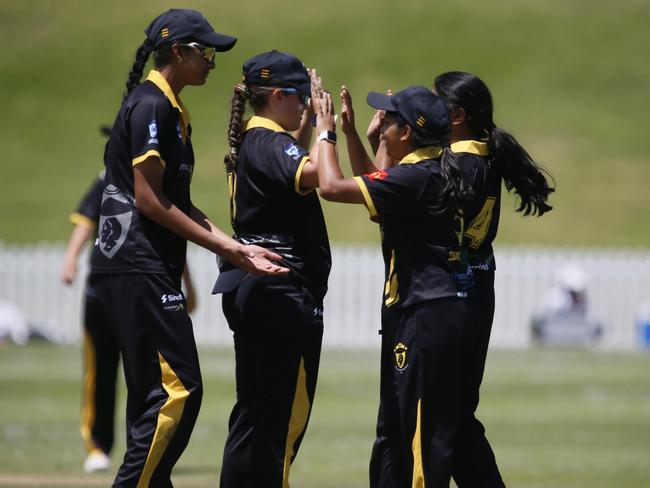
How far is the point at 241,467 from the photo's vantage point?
20.3 feet

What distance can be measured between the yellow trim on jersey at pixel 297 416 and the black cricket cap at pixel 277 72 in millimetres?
1345

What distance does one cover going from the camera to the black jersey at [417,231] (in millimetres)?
5906

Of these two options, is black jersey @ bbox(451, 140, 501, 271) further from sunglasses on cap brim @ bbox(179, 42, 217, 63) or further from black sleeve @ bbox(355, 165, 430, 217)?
sunglasses on cap brim @ bbox(179, 42, 217, 63)

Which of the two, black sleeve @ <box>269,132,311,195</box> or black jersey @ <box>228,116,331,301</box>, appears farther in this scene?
black jersey @ <box>228,116,331,301</box>

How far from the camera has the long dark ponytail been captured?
6.17 m

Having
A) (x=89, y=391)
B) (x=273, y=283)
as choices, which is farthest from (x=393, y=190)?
(x=89, y=391)

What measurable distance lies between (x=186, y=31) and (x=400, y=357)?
6.01 ft

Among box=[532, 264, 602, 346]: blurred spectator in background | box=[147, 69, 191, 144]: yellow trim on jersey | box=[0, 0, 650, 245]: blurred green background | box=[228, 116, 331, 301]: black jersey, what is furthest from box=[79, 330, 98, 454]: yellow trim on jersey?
box=[0, 0, 650, 245]: blurred green background

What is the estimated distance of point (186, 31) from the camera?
6043mm

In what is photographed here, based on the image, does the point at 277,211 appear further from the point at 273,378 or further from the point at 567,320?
the point at 567,320

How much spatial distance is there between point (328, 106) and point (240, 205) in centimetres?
68

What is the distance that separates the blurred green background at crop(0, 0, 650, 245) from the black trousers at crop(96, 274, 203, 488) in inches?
1185

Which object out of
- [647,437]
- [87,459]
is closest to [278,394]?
[87,459]

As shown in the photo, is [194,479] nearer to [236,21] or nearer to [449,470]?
[449,470]
